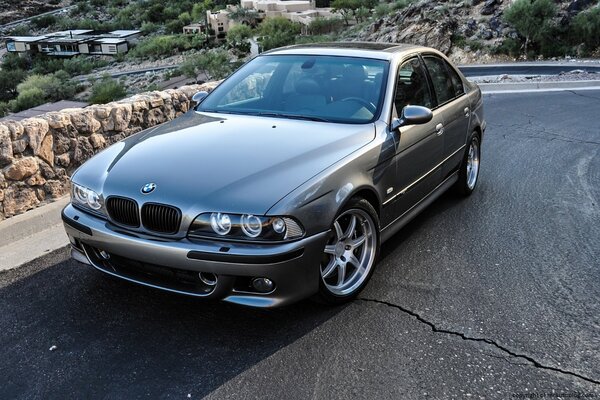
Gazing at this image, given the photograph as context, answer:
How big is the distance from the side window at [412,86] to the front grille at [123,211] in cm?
210

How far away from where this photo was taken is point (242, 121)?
4379 mm

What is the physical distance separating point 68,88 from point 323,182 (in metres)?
55.5

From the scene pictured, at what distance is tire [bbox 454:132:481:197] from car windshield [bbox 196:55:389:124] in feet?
5.55

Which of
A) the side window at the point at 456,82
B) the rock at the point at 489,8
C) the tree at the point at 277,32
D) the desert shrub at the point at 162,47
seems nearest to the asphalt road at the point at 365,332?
the side window at the point at 456,82

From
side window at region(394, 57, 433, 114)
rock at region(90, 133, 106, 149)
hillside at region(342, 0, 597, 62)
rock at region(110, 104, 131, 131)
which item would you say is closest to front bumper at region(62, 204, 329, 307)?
side window at region(394, 57, 433, 114)

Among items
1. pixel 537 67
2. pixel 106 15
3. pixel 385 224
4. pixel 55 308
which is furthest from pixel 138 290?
pixel 106 15

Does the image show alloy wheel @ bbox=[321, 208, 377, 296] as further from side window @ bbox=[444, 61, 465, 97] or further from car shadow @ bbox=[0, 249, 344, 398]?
side window @ bbox=[444, 61, 465, 97]

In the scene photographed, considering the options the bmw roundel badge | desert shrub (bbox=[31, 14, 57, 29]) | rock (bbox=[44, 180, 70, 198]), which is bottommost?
desert shrub (bbox=[31, 14, 57, 29])

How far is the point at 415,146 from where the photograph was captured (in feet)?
14.8

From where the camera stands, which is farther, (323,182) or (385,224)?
(385,224)

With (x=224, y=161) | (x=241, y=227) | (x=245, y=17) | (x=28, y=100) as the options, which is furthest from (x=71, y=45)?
(x=241, y=227)

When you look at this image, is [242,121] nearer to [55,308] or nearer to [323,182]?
[323,182]

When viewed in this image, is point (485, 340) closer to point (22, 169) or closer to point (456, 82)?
point (456, 82)

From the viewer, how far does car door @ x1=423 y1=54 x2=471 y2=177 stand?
5.16m
